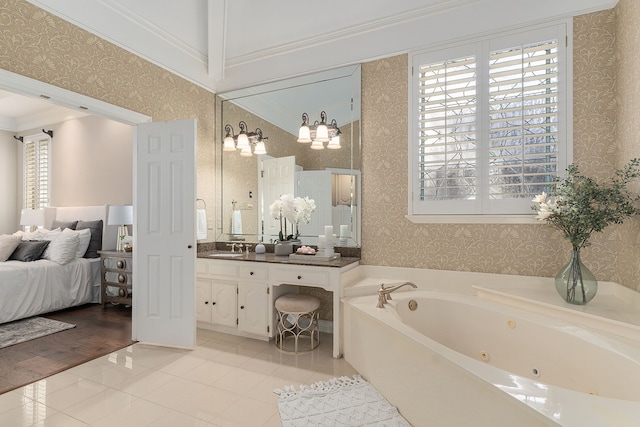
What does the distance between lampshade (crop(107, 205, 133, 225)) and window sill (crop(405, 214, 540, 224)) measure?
11.7ft

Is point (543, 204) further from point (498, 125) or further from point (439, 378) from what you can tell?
point (439, 378)

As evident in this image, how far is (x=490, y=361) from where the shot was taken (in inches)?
87.9

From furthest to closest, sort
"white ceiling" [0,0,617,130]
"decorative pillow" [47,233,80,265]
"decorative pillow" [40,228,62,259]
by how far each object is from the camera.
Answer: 1. "decorative pillow" [40,228,62,259]
2. "decorative pillow" [47,233,80,265]
3. "white ceiling" [0,0,617,130]

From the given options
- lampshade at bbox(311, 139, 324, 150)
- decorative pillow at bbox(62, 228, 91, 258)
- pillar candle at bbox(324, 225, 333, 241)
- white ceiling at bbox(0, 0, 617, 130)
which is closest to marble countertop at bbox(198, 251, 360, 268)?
pillar candle at bbox(324, 225, 333, 241)

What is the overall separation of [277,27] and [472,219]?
8.74 feet

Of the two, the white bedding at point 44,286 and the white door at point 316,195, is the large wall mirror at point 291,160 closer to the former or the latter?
the white door at point 316,195

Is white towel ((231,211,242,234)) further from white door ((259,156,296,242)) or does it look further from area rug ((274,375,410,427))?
area rug ((274,375,410,427))

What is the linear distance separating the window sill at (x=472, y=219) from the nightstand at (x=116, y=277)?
348 cm

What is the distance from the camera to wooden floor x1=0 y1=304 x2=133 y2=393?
7.95 feet

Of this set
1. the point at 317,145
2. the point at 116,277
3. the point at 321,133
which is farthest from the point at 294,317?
the point at 116,277

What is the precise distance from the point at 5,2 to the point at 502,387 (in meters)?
3.63

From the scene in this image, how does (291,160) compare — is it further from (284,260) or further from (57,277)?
(57,277)

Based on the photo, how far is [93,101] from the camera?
266 centimetres

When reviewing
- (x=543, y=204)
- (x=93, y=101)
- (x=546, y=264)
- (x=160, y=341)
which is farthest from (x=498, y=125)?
(x=160, y=341)
